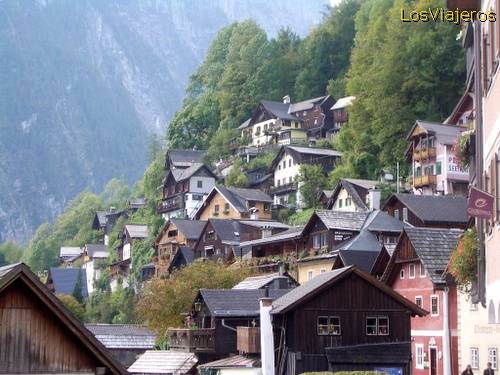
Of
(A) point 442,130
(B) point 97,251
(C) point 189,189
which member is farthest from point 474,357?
(B) point 97,251

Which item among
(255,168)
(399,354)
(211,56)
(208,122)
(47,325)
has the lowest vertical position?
(399,354)

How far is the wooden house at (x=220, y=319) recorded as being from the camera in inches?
2135

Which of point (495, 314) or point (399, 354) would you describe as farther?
point (399, 354)

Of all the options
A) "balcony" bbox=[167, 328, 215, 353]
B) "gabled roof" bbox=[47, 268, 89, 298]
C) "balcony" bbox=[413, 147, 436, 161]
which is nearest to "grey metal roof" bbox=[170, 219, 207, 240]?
"gabled roof" bbox=[47, 268, 89, 298]

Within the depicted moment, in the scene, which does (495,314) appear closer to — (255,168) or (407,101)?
(407,101)

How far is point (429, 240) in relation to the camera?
51.6 metres

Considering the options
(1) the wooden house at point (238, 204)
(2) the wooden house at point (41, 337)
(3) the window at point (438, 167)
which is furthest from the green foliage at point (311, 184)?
(2) the wooden house at point (41, 337)

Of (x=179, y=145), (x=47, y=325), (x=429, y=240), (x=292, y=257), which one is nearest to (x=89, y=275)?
(x=179, y=145)

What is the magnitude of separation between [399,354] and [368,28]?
8277cm

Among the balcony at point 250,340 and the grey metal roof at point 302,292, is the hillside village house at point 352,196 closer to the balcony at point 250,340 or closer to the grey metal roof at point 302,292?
the balcony at point 250,340

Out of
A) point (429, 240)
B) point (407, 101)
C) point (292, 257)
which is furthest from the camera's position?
point (407, 101)

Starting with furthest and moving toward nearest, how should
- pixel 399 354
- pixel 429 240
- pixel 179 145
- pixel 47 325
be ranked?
pixel 179 145, pixel 429 240, pixel 399 354, pixel 47 325

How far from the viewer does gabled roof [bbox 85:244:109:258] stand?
445 feet

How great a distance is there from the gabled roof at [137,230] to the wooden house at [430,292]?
73308 mm
